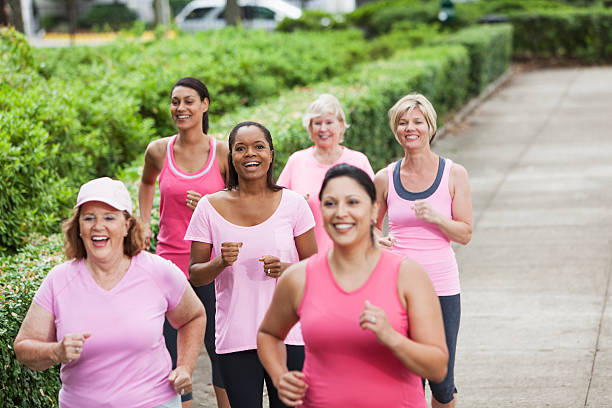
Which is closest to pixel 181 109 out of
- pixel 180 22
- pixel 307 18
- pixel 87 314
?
pixel 87 314

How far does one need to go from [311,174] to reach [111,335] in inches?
107

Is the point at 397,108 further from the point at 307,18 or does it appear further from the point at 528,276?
the point at 307,18

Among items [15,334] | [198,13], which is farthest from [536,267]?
[198,13]

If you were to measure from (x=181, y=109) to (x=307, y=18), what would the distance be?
2512cm

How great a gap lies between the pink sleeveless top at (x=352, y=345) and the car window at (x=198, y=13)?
3690cm

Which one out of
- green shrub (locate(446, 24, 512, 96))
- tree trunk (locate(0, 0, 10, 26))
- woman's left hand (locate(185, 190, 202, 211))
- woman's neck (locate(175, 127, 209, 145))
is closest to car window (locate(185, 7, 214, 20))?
green shrub (locate(446, 24, 512, 96))

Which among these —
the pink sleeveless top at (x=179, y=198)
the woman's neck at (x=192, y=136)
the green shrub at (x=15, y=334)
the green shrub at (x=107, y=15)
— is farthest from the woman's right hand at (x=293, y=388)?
the green shrub at (x=107, y=15)

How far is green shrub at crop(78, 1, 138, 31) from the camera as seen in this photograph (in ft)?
137

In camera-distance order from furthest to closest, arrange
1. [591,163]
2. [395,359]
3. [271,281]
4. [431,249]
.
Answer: [591,163]
[431,249]
[271,281]
[395,359]

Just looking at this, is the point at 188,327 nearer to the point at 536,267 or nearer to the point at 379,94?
the point at 536,267

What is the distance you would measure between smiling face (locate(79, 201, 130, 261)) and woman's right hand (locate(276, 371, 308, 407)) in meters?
0.90

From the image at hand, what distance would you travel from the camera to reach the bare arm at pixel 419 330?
3.33 m

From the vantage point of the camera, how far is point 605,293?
8.40 m

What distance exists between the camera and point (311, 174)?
6172mm
